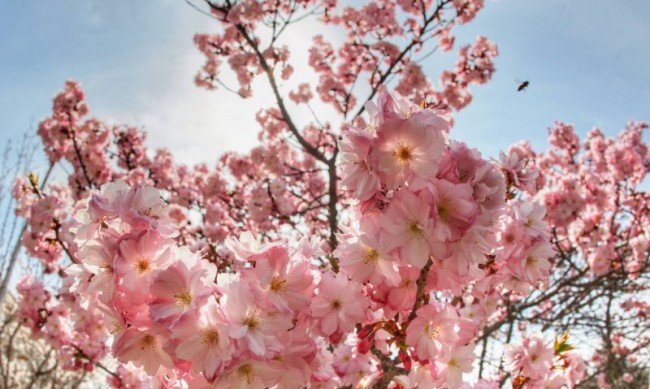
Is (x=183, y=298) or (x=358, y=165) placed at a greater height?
(x=358, y=165)

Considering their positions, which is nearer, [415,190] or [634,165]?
[415,190]

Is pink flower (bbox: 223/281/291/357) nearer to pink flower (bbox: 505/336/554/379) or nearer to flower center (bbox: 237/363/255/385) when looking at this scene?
flower center (bbox: 237/363/255/385)

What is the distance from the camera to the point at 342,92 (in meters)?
8.31

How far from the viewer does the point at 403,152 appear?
1312mm

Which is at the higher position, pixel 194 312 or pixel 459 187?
pixel 459 187

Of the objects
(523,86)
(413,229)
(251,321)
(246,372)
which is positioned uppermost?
(523,86)

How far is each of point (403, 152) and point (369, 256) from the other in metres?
0.37

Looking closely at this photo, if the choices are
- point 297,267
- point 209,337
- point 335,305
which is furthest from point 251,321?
point 335,305

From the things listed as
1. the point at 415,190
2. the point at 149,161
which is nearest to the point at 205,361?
the point at 415,190

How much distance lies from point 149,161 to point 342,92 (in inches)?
163

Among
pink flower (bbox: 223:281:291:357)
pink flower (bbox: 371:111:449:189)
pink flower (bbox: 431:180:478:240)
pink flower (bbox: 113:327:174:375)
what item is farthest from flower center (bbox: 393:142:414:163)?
pink flower (bbox: 113:327:174:375)

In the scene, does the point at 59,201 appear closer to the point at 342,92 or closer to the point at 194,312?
the point at 194,312

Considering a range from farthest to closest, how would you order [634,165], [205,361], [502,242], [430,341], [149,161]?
[149,161] → [634,165] → [502,242] → [430,341] → [205,361]

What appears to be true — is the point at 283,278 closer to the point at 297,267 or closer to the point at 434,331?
the point at 297,267
